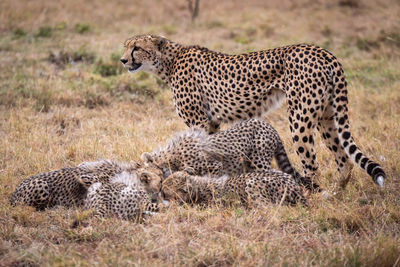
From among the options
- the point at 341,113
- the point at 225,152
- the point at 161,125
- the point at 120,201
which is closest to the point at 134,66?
the point at 161,125

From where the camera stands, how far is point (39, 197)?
3.75 metres

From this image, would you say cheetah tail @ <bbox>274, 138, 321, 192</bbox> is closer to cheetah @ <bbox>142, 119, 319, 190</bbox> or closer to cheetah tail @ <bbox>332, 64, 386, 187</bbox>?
cheetah @ <bbox>142, 119, 319, 190</bbox>

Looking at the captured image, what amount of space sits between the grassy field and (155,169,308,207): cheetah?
0.13 metres

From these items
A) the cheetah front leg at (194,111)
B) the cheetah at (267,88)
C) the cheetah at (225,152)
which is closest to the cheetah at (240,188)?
the cheetah at (225,152)

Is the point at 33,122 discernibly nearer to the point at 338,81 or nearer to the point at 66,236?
the point at 66,236

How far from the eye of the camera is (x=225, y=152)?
4348 millimetres

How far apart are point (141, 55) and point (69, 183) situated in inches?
59.5

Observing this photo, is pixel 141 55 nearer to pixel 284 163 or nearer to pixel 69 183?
pixel 69 183

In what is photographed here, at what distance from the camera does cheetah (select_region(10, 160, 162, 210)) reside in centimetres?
375

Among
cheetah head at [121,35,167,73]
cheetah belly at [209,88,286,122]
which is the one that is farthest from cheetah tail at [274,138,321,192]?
cheetah head at [121,35,167,73]

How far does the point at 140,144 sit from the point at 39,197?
141 centimetres

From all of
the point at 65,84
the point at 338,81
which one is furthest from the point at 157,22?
the point at 338,81

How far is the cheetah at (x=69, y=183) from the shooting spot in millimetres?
3754

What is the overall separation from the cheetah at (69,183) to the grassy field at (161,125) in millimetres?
158
